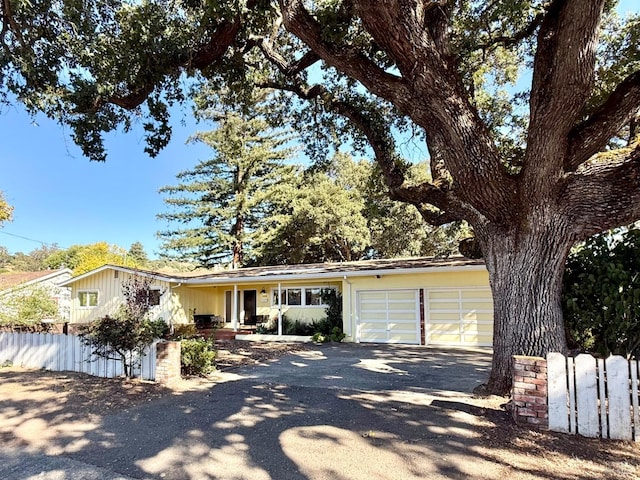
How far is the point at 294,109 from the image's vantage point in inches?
446

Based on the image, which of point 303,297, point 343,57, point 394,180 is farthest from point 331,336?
point 343,57

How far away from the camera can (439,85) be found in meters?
5.51

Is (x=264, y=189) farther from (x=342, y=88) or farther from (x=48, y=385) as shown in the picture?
(x=48, y=385)

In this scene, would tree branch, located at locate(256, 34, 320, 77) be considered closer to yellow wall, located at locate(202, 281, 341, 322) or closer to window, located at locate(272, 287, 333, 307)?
yellow wall, located at locate(202, 281, 341, 322)

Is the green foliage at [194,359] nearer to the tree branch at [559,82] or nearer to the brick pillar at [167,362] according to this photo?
the brick pillar at [167,362]

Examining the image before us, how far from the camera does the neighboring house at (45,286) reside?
13488 mm

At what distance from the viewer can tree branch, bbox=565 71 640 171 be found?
5277mm

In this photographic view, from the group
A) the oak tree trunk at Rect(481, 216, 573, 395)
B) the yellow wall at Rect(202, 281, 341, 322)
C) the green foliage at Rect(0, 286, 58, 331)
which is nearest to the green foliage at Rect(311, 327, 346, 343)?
the yellow wall at Rect(202, 281, 341, 322)

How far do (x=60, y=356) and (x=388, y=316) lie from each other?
9.98 meters

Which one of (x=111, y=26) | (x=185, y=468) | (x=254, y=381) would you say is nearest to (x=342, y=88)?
(x=111, y=26)

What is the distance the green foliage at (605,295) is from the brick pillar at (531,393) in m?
1.52

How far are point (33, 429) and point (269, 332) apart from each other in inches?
477

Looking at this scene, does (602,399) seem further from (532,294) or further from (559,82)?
(559,82)

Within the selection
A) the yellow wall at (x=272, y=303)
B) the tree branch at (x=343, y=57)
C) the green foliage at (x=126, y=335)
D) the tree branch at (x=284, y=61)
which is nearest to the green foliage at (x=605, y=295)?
the tree branch at (x=343, y=57)
